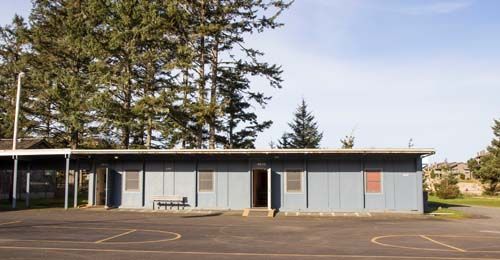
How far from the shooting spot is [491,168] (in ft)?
162

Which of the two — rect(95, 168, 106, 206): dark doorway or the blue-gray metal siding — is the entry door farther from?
rect(95, 168, 106, 206): dark doorway

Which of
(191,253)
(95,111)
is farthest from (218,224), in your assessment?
(95,111)

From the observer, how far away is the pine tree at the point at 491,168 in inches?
1937

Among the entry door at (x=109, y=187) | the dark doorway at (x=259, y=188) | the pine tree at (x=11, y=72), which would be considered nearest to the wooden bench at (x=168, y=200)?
the entry door at (x=109, y=187)

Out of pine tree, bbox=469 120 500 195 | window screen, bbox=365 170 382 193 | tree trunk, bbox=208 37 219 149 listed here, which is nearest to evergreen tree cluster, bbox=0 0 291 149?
tree trunk, bbox=208 37 219 149

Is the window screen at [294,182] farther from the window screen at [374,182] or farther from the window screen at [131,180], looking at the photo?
the window screen at [131,180]

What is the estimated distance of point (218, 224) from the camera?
1895 cm

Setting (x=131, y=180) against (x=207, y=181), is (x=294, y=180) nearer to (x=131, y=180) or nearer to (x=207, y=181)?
(x=207, y=181)

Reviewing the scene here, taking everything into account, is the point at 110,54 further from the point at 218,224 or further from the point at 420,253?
the point at 420,253

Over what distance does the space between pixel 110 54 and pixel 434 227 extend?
25.6 metres

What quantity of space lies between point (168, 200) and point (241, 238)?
12577mm

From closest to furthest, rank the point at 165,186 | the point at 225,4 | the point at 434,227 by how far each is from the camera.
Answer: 1. the point at 434,227
2. the point at 165,186
3. the point at 225,4

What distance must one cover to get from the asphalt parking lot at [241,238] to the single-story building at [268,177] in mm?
4068

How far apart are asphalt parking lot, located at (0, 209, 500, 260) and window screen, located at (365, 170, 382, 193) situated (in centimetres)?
420
